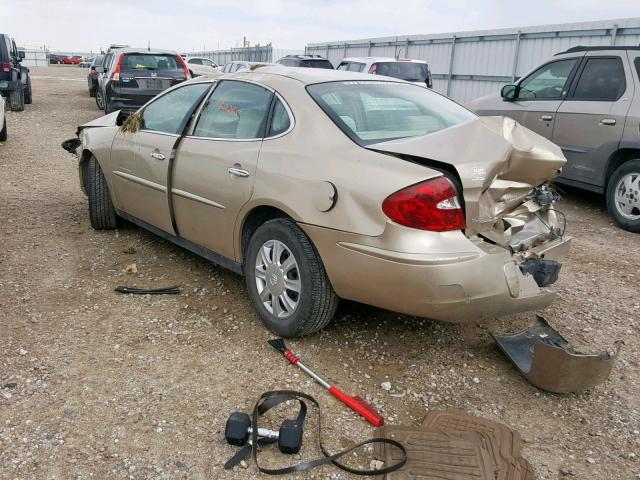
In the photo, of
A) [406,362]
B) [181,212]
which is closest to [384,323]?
[406,362]

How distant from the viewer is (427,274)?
282cm

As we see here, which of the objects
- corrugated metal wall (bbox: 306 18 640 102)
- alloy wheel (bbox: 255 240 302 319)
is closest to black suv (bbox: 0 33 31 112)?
corrugated metal wall (bbox: 306 18 640 102)

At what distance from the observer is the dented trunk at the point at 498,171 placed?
2945 millimetres

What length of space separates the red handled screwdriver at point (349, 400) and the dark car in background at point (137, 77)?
9.72 meters

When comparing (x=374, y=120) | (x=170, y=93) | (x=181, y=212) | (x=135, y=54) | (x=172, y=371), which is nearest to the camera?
(x=172, y=371)

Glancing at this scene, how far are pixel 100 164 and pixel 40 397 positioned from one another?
268cm

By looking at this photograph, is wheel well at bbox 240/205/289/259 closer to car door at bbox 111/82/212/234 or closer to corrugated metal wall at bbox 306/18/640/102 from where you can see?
car door at bbox 111/82/212/234

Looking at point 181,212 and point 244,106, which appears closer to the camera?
point 244,106

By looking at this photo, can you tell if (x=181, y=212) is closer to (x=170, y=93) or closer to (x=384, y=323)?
(x=170, y=93)

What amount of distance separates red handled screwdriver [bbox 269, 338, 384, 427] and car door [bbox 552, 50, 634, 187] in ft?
15.4

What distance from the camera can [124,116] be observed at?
16.8 feet

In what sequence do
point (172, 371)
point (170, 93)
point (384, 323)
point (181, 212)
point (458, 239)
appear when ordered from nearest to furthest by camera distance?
point (458, 239)
point (172, 371)
point (384, 323)
point (181, 212)
point (170, 93)

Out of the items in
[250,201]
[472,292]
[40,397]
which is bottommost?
[40,397]

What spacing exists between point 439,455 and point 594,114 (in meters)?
5.15
